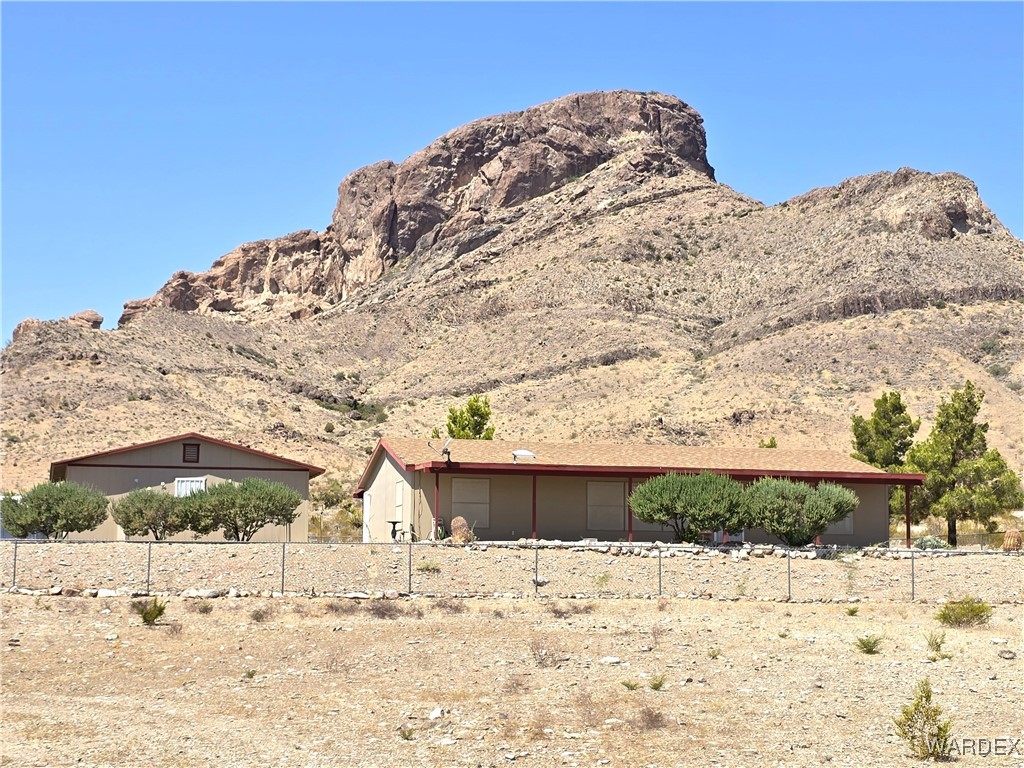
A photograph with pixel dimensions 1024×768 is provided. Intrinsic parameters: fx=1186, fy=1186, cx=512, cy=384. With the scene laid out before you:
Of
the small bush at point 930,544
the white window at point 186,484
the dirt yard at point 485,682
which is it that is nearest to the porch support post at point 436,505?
the dirt yard at point 485,682

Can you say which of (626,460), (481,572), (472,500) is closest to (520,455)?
(472,500)

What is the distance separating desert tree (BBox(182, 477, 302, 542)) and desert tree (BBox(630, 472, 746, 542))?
35.3 ft

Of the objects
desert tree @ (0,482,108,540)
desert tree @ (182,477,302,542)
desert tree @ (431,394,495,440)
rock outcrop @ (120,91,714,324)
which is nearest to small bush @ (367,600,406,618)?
desert tree @ (182,477,302,542)

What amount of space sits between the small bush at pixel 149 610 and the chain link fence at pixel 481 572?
1180 mm

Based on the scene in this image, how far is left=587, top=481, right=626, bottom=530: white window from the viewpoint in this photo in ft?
124

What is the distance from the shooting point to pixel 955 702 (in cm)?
1820

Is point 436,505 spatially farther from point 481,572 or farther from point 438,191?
point 438,191

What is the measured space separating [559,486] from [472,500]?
2.92 metres

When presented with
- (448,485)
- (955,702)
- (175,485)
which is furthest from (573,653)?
(175,485)

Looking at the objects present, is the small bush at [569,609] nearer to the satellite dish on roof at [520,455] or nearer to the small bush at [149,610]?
the small bush at [149,610]

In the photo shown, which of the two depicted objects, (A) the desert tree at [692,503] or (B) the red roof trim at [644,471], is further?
(B) the red roof trim at [644,471]

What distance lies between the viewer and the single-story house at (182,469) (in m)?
41.3

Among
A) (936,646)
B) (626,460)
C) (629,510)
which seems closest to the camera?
(936,646)

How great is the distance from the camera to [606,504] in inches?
1500
